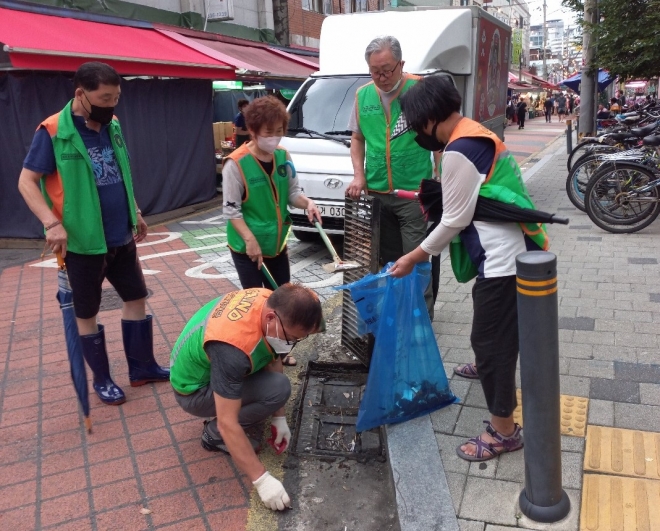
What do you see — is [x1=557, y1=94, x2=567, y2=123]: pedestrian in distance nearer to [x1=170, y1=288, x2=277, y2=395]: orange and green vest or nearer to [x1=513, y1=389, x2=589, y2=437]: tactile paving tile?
[x1=513, y1=389, x2=589, y2=437]: tactile paving tile

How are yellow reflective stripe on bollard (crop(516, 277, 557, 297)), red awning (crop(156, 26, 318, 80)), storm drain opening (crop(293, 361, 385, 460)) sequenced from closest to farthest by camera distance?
yellow reflective stripe on bollard (crop(516, 277, 557, 297)), storm drain opening (crop(293, 361, 385, 460)), red awning (crop(156, 26, 318, 80))

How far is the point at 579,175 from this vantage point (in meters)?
8.09

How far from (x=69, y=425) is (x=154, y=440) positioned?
55 centimetres

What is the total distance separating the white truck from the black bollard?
4.14 meters

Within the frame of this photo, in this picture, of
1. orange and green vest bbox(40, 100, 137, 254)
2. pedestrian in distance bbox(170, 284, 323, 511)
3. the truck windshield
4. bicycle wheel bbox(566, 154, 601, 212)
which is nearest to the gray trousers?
pedestrian in distance bbox(170, 284, 323, 511)

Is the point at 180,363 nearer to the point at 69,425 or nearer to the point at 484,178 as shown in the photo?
the point at 69,425

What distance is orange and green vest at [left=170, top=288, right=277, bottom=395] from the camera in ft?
8.23

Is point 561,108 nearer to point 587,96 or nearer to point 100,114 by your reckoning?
point 587,96

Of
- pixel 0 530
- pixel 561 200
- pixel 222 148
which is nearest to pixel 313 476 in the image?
pixel 0 530

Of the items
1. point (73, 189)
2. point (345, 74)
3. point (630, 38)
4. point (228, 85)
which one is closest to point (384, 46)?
point (73, 189)

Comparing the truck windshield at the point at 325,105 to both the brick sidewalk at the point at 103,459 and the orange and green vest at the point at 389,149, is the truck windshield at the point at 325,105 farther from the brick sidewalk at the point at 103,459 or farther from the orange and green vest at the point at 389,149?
the brick sidewalk at the point at 103,459

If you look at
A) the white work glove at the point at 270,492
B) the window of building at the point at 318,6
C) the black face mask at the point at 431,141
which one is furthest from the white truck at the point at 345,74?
the window of building at the point at 318,6

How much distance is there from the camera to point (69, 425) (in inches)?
133

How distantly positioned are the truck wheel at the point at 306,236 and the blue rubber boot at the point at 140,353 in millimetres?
3596
